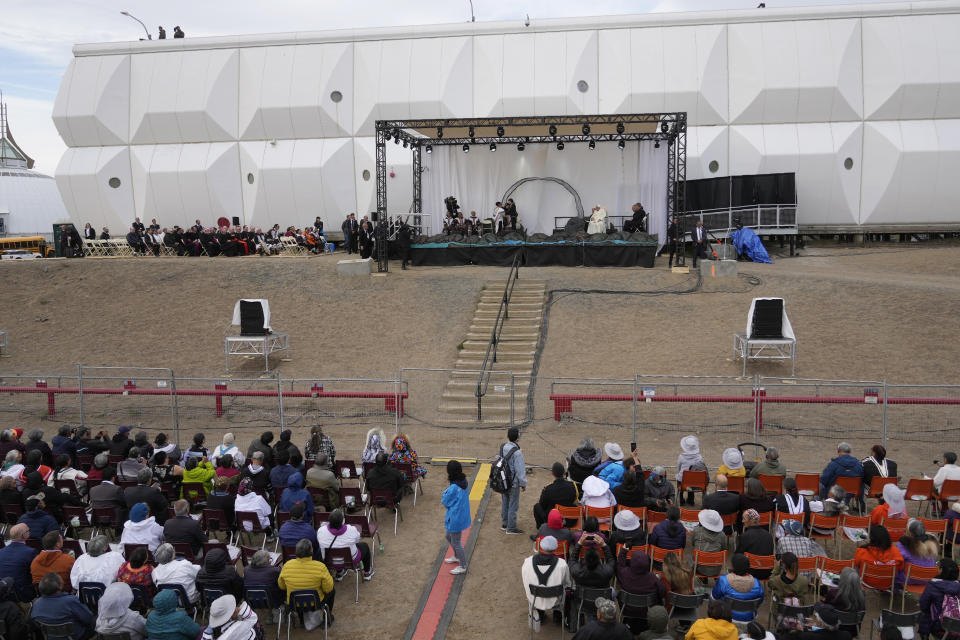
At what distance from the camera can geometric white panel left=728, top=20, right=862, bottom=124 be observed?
100 feet

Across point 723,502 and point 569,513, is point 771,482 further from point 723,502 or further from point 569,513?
point 569,513

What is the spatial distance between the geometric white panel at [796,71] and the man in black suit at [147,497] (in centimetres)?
2916

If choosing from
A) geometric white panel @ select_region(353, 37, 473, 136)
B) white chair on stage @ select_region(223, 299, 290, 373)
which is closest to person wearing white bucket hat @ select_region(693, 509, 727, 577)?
white chair on stage @ select_region(223, 299, 290, 373)

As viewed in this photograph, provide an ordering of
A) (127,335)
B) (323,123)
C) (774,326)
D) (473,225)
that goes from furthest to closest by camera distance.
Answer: (323,123), (473,225), (127,335), (774,326)

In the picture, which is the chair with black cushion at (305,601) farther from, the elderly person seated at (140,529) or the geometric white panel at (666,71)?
the geometric white panel at (666,71)

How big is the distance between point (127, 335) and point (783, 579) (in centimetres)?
1971

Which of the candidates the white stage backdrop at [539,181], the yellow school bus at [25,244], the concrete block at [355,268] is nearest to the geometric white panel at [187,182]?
the white stage backdrop at [539,181]

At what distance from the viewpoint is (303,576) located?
7168 millimetres

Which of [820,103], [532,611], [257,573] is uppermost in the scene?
[820,103]

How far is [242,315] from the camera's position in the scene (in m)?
18.7

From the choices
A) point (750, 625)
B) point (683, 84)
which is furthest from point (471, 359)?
point (683, 84)

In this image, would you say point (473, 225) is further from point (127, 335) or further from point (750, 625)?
point (750, 625)

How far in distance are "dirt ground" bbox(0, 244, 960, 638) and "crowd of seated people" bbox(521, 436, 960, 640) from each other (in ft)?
2.87

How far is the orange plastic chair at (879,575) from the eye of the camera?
7.41 m
